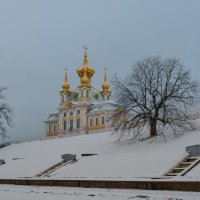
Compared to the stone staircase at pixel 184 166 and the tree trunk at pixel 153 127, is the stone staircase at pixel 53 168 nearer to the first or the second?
the tree trunk at pixel 153 127

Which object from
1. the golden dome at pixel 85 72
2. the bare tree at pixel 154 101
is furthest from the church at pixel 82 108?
the bare tree at pixel 154 101

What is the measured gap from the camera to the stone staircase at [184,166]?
16341mm

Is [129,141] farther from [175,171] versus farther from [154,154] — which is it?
[175,171]

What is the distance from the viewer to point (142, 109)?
94.2 feet

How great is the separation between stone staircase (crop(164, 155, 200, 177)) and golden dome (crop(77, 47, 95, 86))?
7823 centimetres

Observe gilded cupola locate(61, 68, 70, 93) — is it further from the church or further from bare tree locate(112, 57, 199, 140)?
bare tree locate(112, 57, 199, 140)

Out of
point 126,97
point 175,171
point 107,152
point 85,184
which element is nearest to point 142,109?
point 126,97

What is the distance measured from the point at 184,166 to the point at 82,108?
73.6 metres

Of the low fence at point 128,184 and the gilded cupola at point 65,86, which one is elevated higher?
the gilded cupola at point 65,86

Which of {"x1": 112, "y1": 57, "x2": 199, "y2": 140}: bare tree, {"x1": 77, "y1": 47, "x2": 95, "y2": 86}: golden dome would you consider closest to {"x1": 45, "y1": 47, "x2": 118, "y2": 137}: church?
{"x1": 77, "y1": 47, "x2": 95, "y2": 86}: golden dome

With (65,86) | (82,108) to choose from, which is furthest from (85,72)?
(82,108)

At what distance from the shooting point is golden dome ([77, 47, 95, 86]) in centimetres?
9696

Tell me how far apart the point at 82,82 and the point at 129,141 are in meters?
69.6

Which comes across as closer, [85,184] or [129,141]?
[85,184]
